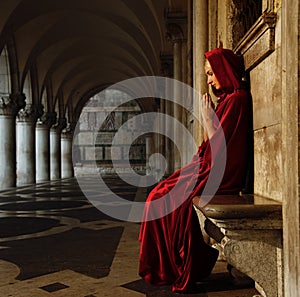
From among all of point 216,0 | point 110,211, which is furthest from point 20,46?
point 216,0

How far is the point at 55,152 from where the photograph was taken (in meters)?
27.3

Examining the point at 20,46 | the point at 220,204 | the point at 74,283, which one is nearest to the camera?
the point at 220,204

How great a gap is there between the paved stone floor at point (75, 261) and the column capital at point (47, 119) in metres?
16.5

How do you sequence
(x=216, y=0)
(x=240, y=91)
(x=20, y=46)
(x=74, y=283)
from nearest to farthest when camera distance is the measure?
1. (x=240, y=91)
2. (x=74, y=283)
3. (x=216, y=0)
4. (x=20, y=46)

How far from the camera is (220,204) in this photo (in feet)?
8.24

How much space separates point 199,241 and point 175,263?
0.84 ft

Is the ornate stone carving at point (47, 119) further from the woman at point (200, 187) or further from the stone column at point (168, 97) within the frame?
the woman at point (200, 187)

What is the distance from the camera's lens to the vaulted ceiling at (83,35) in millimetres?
15181

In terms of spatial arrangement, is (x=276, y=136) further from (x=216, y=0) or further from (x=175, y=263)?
(x=216, y=0)

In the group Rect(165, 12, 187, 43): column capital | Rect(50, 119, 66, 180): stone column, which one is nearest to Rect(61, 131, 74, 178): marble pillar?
Rect(50, 119, 66, 180): stone column

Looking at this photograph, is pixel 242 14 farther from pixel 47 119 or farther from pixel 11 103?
pixel 47 119

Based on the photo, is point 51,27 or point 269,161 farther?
point 51,27

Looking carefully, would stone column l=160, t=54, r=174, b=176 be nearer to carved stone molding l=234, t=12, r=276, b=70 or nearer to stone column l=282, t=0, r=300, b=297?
carved stone molding l=234, t=12, r=276, b=70

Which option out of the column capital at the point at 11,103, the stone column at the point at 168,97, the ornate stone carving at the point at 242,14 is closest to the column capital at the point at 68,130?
the column capital at the point at 11,103
